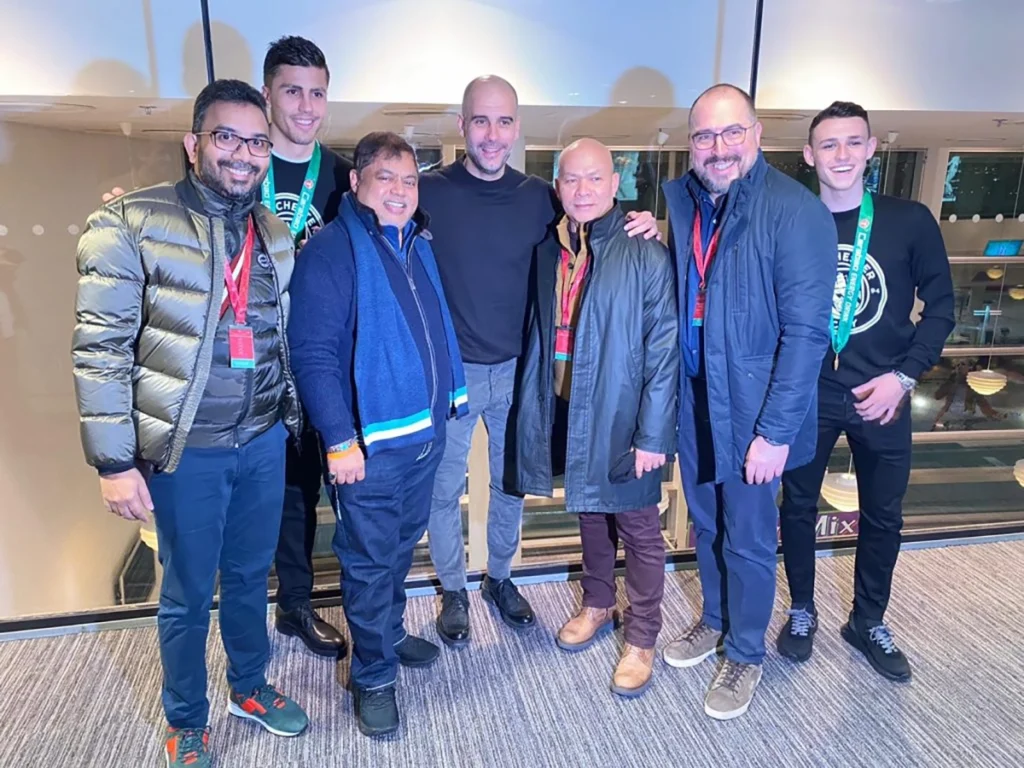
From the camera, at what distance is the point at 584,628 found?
2.34 metres

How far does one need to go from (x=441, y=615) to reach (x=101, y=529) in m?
4.22

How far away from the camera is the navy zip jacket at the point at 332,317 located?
1.72 meters

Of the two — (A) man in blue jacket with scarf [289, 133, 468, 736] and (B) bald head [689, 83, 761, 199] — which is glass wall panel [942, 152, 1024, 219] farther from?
(A) man in blue jacket with scarf [289, 133, 468, 736]

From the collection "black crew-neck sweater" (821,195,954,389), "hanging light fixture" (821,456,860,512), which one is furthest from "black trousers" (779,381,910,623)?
"hanging light fixture" (821,456,860,512)

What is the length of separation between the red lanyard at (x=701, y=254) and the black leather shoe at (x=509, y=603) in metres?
Result: 1.27

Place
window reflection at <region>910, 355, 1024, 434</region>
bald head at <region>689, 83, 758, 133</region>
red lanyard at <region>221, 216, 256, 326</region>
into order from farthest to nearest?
window reflection at <region>910, 355, 1024, 434</region> → bald head at <region>689, 83, 758, 133</region> → red lanyard at <region>221, 216, 256, 326</region>

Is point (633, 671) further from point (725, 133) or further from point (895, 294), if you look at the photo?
point (725, 133)

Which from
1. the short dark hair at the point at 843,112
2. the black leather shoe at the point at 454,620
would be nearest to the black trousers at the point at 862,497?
the short dark hair at the point at 843,112

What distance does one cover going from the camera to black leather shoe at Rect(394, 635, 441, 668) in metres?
2.24

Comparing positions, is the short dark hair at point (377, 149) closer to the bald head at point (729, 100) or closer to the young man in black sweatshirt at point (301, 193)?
the young man in black sweatshirt at point (301, 193)

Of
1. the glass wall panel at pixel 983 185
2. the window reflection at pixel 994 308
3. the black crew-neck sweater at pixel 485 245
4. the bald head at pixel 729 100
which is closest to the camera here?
the bald head at pixel 729 100

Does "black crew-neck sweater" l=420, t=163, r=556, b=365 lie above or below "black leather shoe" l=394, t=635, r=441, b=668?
above

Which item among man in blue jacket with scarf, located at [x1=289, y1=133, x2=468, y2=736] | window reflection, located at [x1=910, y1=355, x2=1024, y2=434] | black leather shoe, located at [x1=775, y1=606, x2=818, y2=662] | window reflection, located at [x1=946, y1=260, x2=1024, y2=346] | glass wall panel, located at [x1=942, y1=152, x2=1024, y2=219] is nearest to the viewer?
man in blue jacket with scarf, located at [x1=289, y1=133, x2=468, y2=736]

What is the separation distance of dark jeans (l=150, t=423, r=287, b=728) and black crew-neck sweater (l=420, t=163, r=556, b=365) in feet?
2.22
